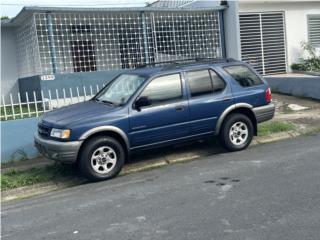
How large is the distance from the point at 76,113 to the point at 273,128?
4.43 meters

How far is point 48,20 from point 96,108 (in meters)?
5.04

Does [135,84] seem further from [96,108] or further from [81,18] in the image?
[81,18]

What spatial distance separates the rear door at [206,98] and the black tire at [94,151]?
4.60 ft

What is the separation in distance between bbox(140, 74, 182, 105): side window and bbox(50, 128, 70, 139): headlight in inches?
53.8

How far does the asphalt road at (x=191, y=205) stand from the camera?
15.3 ft

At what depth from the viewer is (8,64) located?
54.8 feet

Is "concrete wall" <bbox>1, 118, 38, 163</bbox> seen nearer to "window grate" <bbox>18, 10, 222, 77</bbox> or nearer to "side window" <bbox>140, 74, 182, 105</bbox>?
"side window" <bbox>140, 74, 182, 105</bbox>

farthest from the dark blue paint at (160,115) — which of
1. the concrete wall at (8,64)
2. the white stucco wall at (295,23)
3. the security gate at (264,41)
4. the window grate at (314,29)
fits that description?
the window grate at (314,29)

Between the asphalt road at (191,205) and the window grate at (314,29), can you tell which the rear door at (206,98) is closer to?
the asphalt road at (191,205)

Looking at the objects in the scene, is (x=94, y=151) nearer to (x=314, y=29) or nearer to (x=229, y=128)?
(x=229, y=128)

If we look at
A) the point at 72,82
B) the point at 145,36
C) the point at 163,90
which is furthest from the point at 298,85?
the point at 163,90

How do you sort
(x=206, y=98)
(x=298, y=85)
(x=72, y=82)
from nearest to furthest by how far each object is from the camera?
(x=206, y=98), (x=72, y=82), (x=298, y=85)

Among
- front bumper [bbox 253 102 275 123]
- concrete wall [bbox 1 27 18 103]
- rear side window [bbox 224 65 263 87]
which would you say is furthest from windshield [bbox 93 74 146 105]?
concrete wall [bbox 1 27 18 103]

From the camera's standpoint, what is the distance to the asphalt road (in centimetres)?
466
